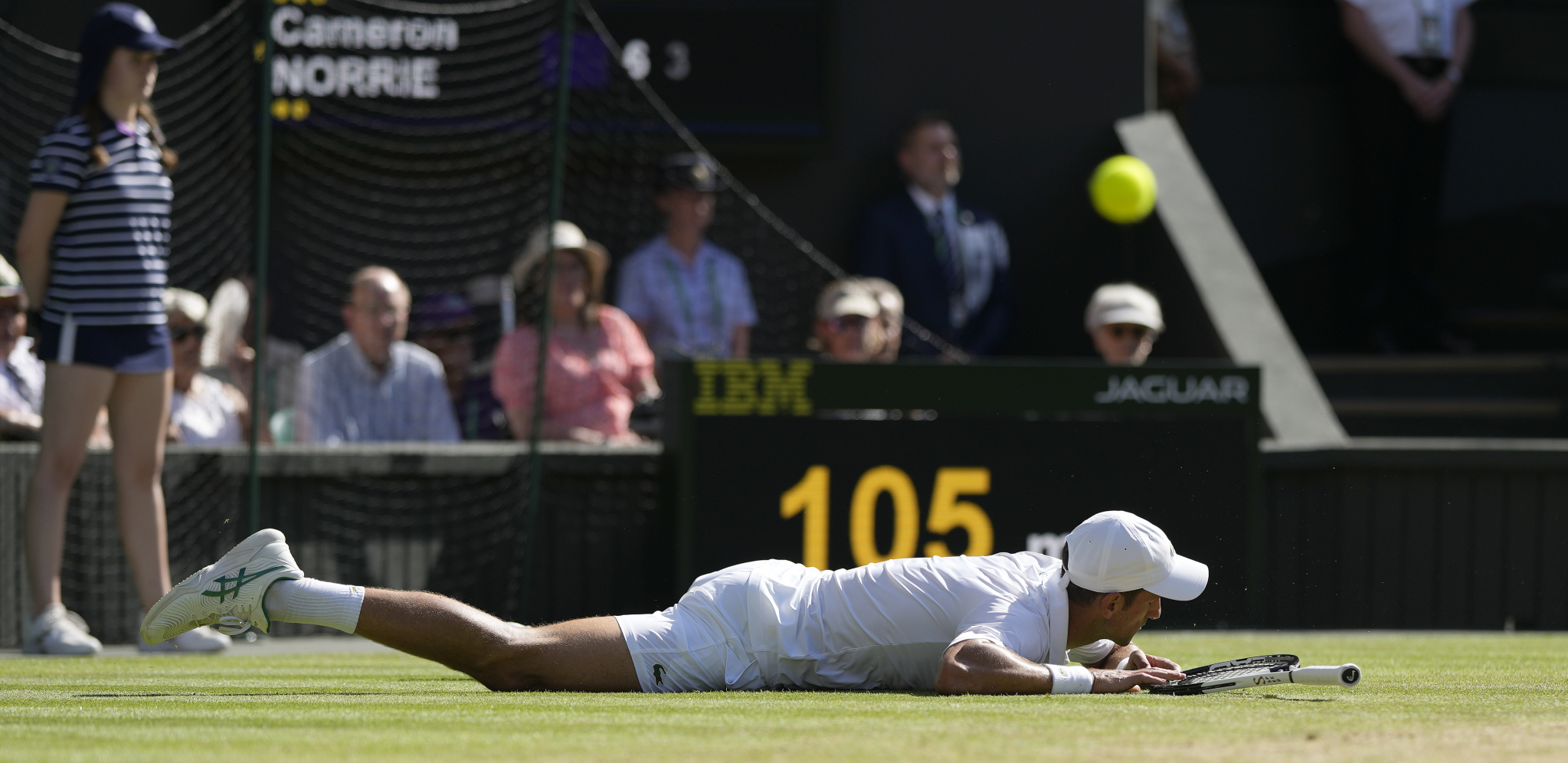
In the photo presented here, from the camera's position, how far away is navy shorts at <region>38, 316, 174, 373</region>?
7246 mm

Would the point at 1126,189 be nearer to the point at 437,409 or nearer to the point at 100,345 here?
the point at 437,409

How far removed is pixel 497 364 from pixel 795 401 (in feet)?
5.81

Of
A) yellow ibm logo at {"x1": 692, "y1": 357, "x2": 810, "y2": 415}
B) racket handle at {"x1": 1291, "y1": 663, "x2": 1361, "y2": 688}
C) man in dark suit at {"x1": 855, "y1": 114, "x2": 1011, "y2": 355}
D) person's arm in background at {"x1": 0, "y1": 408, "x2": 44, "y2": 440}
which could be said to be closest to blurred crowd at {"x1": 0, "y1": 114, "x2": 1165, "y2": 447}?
person's arm in background at {"x1": 0, "y1": 408, "x2": 44, "y2": 440}

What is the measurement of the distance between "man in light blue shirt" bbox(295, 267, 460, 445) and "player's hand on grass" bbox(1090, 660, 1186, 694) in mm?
5093

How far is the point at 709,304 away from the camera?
1079 cm

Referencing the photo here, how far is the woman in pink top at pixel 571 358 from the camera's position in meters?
9.78

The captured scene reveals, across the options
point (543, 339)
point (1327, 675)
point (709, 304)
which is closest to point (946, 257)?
point (709, 304)

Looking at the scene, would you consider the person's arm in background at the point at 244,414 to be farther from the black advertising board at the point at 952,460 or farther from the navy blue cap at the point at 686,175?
the navy blue cap at the point at 686,175

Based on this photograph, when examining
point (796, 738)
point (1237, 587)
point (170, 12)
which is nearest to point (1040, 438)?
point (1237, 587)

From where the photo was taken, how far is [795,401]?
9.06 metres

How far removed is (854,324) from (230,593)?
5.02 meters

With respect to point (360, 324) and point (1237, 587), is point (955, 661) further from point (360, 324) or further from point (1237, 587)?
point (360, 324)

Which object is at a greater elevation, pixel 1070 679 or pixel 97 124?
pixel 97 124

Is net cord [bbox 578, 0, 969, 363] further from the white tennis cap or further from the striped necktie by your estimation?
the white tennis cap
